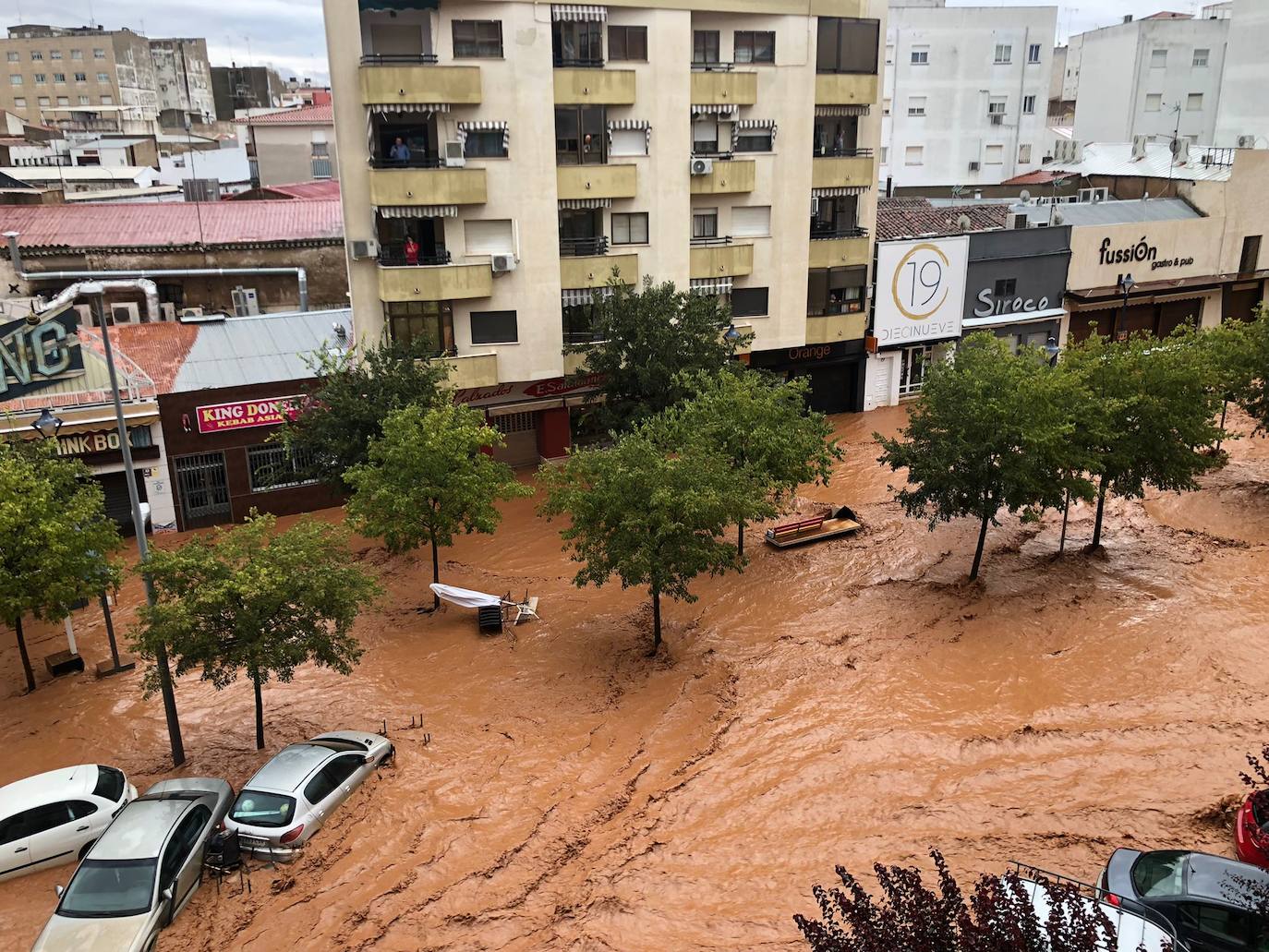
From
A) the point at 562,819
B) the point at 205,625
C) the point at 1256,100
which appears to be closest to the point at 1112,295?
the point at 1256,100

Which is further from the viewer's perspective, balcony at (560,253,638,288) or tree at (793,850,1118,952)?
balcony at (560,253,638,288)

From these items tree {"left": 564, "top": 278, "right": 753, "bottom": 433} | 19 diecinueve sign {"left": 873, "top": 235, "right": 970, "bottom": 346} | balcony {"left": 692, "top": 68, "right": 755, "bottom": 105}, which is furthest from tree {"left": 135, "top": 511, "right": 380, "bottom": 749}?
19 diecinueve sign {"left": 873, "top": 235, "right": 970, "bottom": 346}

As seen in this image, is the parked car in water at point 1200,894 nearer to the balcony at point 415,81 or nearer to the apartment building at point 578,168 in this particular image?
the apartment building at point 578,168

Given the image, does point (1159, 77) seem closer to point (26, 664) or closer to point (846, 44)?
point (846, 44)

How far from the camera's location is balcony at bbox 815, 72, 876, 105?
98.7ft

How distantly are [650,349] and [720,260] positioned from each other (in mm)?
5782

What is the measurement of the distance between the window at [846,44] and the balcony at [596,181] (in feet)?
23.9

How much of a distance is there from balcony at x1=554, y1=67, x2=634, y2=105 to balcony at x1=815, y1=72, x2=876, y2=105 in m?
6.47

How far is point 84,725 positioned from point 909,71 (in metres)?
53.6

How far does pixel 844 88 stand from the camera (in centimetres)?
3034

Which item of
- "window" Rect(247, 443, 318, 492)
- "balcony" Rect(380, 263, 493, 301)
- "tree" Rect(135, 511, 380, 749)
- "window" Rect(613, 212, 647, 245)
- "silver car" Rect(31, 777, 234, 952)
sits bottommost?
"silver car" Rect(31, 777, 234, 952)

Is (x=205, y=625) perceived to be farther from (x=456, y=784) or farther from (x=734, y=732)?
(x=734, y=732)

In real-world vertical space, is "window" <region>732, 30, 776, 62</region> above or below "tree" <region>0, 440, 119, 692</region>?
above

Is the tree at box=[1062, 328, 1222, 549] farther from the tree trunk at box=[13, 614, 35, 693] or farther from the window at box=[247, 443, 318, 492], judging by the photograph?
the tree trunk at box=[13, 614, 35, 693]
